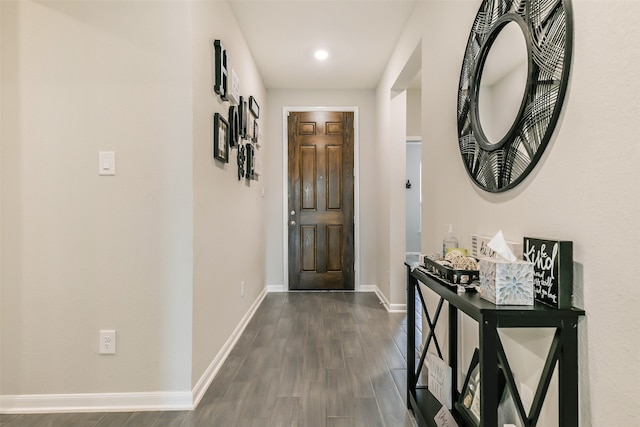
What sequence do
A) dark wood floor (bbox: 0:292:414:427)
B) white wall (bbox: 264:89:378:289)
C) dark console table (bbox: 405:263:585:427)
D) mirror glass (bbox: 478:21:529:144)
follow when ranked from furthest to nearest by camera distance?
white wall (bbox: 264:89:378:289)
dark wood floor (bbox: 0:292:414:427)
mirror glass (bbox: 478:21:529:144)
dark console table (bbox: 405:263:585:427)

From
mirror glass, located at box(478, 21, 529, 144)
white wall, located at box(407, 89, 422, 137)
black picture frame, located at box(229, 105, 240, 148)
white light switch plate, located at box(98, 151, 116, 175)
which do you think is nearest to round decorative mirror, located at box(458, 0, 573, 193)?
mirror glass, located at box(478, 21, 529, 144)

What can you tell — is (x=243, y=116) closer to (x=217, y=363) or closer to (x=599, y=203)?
(x=217, y=363)

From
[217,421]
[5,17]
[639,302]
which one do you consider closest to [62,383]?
[217,421]

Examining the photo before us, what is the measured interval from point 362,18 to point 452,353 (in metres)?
2.51

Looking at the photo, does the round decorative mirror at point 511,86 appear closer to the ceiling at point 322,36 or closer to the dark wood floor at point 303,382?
the dark wood floor at point 303,382

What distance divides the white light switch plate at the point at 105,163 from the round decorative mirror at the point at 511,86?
1.75 metres

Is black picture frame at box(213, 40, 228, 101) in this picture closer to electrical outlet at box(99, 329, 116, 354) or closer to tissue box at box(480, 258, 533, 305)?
electrical outlet at box(99, 329, 116, 354)

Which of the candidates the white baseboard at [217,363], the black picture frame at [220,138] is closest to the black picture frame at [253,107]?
the black picture frame at [220,138]

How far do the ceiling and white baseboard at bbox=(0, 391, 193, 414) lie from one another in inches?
105

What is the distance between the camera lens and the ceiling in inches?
99.7

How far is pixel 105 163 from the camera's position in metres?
1.71

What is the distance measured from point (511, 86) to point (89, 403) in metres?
2.41

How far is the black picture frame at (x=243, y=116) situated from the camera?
2.77 meters

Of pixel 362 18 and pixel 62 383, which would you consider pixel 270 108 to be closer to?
pixel 362 18
